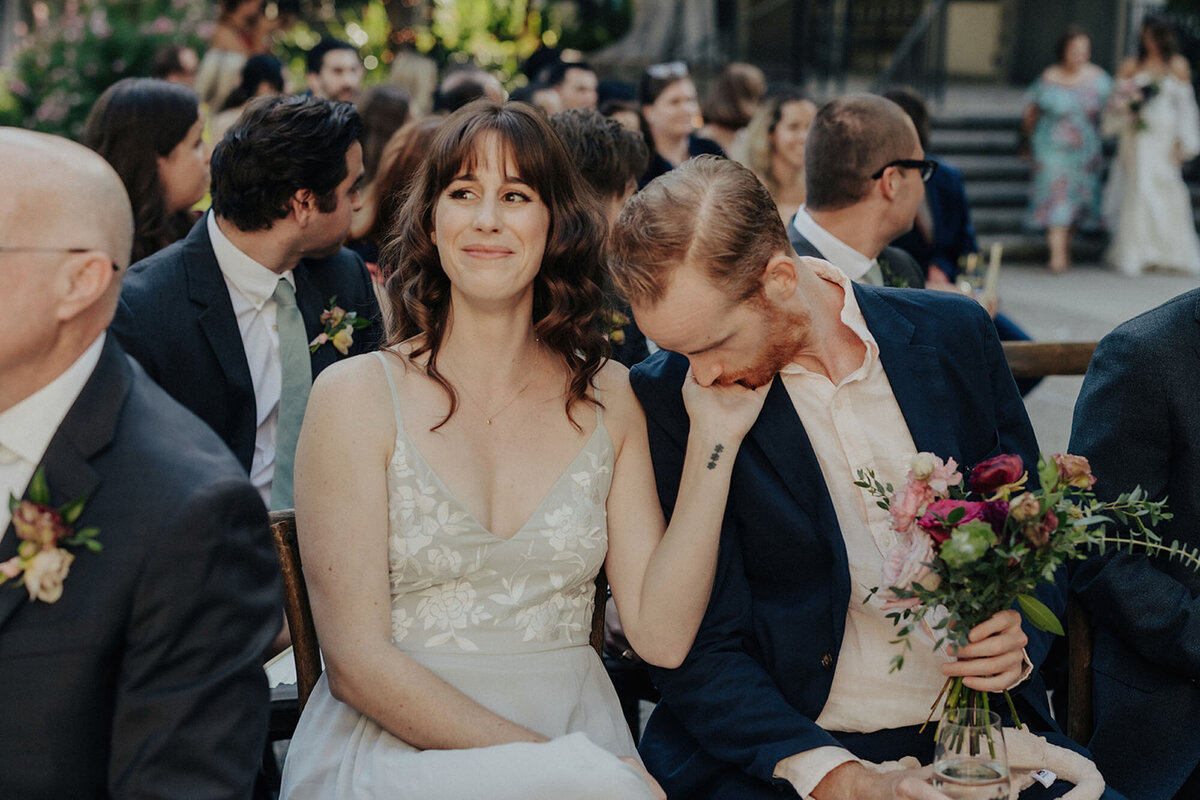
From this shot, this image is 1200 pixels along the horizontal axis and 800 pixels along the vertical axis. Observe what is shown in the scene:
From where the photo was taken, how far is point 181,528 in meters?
1.91

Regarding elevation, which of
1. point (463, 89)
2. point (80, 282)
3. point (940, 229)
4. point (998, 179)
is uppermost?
point (80, 282)

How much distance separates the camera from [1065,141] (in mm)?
13836

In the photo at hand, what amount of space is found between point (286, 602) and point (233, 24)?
7336 millimetres

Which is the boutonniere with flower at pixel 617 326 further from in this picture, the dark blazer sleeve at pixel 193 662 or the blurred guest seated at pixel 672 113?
the blurred guest seated at pixel 672 113

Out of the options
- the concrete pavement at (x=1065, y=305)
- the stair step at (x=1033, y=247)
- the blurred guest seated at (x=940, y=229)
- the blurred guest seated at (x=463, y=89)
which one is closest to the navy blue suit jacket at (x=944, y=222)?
the blurred guest seated at (x=940, y=229)

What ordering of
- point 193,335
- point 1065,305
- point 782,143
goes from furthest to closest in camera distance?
point 1065,305 → point 782,143 → point 193,335

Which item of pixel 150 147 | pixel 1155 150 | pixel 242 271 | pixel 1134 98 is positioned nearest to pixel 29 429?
pixel 242 271

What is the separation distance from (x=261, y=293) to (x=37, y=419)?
1885 millimetres

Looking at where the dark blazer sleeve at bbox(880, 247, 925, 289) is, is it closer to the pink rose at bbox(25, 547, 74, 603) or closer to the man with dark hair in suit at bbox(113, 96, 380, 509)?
the man with dark hair in suit at bbox(113, 96, 380, 509)

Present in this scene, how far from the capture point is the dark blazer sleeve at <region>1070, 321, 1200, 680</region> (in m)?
2.83

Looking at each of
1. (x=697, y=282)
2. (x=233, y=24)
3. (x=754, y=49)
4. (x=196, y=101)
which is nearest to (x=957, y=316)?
(x=697, y=282)

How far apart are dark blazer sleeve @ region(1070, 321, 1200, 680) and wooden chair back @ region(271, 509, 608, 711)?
5.62ft

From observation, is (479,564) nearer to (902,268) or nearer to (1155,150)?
(902,268)

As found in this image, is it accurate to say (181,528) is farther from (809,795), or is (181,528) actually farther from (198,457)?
(809,795)
